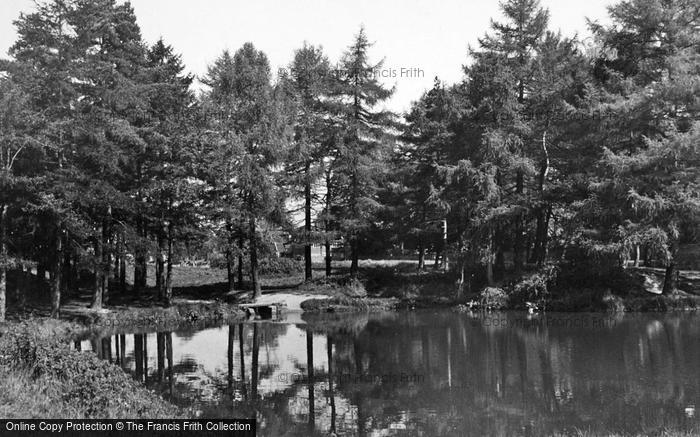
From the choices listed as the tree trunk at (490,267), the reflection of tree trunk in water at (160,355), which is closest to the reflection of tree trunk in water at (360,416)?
the reflection of tree trunk in water at (160,355)

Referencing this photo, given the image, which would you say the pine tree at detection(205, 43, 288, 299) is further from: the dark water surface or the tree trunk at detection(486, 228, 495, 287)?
the tree trunk at detection(486, 228, 495, 287)

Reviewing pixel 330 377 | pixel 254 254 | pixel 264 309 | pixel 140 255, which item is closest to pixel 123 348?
pixel 140 255

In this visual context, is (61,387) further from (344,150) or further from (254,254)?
(344,150)

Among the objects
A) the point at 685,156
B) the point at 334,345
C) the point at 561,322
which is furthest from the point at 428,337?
the point at 685,156

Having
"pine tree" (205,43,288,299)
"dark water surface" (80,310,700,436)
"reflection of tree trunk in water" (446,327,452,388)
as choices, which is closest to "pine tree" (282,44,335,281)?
"pine tree" (205,43,288,299)

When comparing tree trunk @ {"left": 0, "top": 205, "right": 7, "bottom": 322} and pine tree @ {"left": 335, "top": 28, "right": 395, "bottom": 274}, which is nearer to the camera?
tree trunk @ {"left": 0, "top": 205, "right": 7, "bottom": 322}

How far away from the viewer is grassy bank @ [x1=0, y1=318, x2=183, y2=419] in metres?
8.35

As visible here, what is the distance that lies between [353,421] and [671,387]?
7280 mm

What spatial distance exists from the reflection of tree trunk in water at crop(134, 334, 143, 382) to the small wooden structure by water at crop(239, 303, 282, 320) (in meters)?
8.01

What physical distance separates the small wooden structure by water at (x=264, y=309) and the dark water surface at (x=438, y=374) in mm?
5169

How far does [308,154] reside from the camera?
117 feet

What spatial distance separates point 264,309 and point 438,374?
56.1ft

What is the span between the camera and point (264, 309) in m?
31.3

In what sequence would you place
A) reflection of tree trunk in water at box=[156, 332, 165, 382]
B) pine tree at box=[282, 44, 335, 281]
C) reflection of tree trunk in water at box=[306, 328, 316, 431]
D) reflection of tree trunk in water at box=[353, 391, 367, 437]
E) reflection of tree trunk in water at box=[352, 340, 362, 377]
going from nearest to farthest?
reflection of tree trunk in water at box=[353, 391, 367, 437]
reflection of tree trunk in water at box=[306, 328, 316, 431]
reflection of tree trunk in water at box=[156, 332, 165, 382]
reflection of tree trunk in water at box=[352, 340, 362, 377]
pine tree at box=[282, 44, 335, 281]
